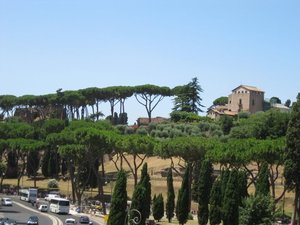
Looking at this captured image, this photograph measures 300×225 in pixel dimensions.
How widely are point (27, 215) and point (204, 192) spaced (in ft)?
69.6

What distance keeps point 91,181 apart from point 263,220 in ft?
161

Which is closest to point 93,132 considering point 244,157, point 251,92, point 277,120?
point 244,157

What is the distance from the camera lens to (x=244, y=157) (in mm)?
62000

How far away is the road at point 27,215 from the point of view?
58.5 meters

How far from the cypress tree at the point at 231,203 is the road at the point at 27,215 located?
18.8 meters

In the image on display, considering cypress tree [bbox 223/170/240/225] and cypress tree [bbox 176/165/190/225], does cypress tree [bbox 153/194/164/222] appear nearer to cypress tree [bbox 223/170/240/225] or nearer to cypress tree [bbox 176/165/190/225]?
cypress tree [bbox 176/165/190/225]

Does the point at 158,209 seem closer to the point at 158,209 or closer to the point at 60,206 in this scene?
the point at 158,209

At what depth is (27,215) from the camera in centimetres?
6391

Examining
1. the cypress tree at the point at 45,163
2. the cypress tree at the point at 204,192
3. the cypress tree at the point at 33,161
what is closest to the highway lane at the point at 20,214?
the cypress tree at the point at 204,192

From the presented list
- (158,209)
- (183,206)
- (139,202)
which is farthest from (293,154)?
(158,209)

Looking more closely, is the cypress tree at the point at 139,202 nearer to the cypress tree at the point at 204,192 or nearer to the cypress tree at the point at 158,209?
the cypress tree at the point at 204,192

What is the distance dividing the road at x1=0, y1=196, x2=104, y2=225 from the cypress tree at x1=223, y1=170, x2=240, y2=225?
18753mm

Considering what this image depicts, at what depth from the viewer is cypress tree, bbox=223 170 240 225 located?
45219 millimetres

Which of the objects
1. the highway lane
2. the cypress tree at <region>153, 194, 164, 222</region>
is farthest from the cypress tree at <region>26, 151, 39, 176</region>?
the cypress tree at <region>153, 194, 164, 222</region>
